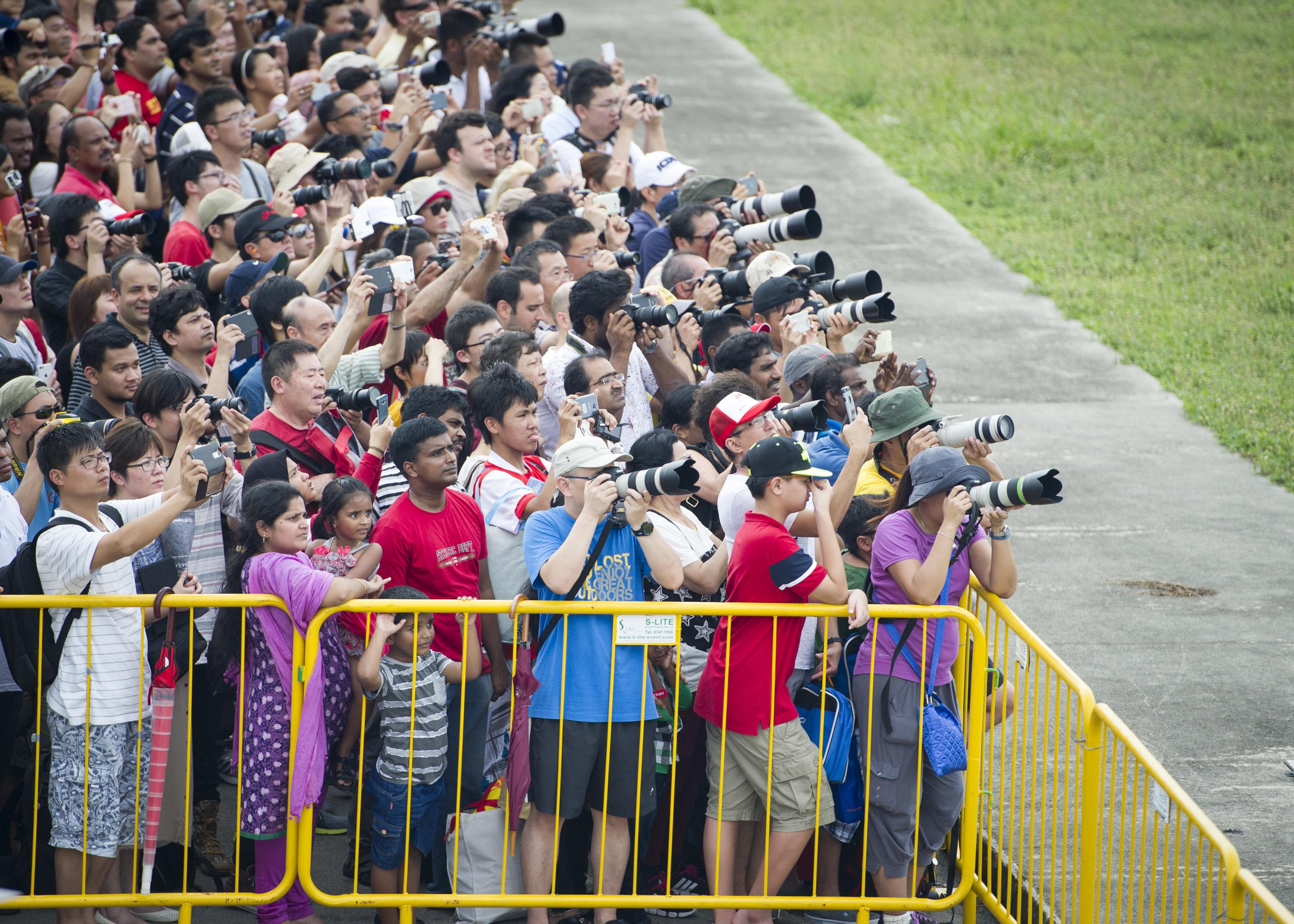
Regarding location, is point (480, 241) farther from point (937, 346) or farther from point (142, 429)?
point (937, 346)

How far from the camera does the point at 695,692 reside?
512 centimetres

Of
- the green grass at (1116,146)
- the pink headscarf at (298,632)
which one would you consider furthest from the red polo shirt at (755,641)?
the green grass at (1116,146)

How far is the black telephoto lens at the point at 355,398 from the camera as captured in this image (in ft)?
18.5

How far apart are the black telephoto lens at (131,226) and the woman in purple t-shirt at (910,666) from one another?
4.17 meters

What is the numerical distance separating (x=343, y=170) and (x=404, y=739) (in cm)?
393

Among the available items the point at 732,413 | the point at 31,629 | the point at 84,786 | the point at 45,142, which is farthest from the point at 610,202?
the point at 84,786

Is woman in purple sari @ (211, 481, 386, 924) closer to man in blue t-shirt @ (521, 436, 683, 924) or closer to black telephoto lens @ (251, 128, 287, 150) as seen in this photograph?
man in blue t-shirt @ (521, 436, 683, 924)

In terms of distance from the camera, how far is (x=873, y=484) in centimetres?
Result: 566

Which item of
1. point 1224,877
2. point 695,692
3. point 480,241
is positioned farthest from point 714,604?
point 480,241

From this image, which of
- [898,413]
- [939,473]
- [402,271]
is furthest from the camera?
[402,271]

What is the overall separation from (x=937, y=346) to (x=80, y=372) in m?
7.86

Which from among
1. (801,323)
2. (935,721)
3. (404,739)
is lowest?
(404,739)

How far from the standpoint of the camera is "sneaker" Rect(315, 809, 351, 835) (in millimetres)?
5445

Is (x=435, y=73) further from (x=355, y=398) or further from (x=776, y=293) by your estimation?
(x=355, y=398)
